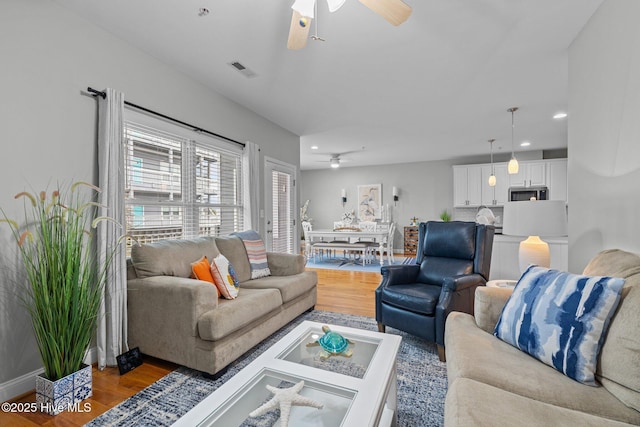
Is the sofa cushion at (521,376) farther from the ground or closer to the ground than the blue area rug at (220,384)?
farther from the ground

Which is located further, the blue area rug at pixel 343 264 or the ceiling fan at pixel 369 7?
the blue area rug at pixel 343 264

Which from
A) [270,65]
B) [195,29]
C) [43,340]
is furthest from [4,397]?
[270,65]

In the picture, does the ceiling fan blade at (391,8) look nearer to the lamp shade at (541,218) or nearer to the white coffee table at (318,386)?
the lamp shade at (541,218)

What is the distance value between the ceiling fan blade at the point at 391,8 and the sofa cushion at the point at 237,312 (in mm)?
2066

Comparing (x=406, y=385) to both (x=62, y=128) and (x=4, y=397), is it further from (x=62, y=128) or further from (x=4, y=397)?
(x=62, y=128)

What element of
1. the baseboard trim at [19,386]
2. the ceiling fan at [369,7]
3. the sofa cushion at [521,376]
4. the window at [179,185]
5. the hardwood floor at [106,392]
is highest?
the ceiling fan at [369,7]

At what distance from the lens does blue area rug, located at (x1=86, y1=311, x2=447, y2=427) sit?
1.67 meters

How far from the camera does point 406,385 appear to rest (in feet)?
6.55

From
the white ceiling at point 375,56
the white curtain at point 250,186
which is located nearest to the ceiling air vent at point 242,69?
the white ceiling at point 375,56

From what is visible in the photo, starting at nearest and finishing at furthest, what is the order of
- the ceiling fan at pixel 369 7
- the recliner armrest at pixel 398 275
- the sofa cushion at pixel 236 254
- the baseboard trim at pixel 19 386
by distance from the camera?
the ceiling fan at pixel 369 7, the baseboard trim at pixel 19 386, the recliner armrest at pixel 398 275, the sofa cushion at pixel 236 254

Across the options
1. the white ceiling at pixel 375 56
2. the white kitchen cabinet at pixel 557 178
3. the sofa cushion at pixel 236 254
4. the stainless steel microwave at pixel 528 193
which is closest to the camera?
the white ceiling at pixel 375 56

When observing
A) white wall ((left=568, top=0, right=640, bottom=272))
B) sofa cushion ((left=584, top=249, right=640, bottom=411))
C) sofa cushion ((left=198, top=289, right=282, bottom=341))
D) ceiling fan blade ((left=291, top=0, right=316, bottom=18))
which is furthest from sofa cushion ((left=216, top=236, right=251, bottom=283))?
white wall ((left=568, top=0, right=640, bottom=272))

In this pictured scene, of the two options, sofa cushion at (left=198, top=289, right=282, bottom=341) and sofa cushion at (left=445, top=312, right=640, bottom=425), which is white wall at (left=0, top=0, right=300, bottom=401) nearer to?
sofa cushion at (left=198, top=289, right=282, bottom=341)

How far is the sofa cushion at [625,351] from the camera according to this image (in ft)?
3.48
